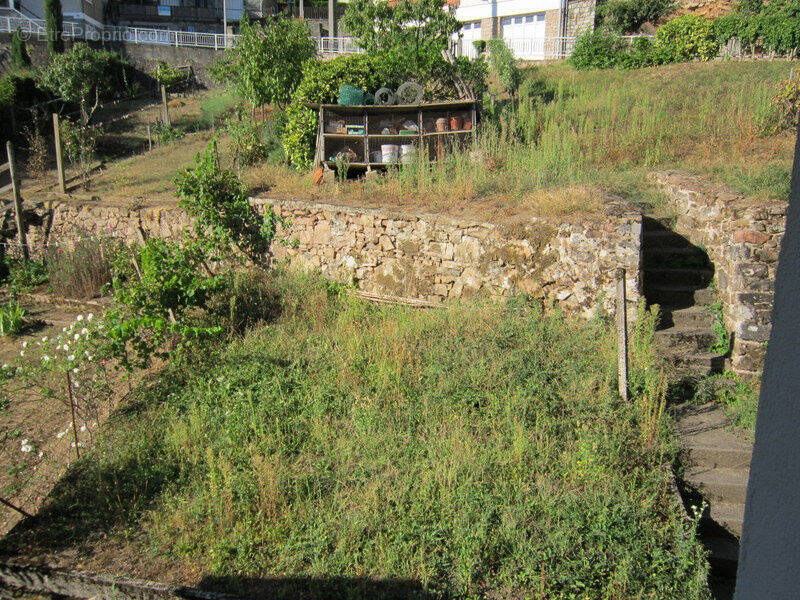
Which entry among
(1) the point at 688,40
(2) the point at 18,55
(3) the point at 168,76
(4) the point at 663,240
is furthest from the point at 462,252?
(2) the point at 18,55

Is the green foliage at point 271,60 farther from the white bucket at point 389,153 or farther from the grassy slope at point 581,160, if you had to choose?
the white bucket at point 389,153

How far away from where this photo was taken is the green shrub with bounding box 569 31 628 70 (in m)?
20.3

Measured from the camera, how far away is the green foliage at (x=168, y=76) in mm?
22500

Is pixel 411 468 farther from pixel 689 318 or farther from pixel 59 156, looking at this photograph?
pixel 59 156

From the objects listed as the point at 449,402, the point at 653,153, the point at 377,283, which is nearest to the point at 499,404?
the point at 449,402

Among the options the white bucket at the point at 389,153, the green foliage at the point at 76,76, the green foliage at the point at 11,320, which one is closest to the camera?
the green foliage at the point at 11,320

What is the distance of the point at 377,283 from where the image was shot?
10.1m

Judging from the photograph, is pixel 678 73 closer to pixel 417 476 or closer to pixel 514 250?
pixel 514 250

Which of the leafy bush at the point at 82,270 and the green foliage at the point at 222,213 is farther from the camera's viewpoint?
the leafy bush at the point at 82,270

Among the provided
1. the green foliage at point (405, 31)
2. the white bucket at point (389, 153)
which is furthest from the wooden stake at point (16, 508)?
the green foliage at point (405, 31)

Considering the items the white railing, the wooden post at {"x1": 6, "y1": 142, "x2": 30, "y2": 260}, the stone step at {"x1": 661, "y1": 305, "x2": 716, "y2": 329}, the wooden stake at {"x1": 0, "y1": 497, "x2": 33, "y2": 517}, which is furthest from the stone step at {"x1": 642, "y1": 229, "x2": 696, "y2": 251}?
the white railing

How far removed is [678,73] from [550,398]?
14297mm

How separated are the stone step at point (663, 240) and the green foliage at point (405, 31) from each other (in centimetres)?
592

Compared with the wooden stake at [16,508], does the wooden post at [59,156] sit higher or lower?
higher
